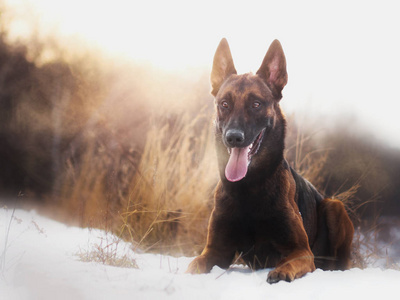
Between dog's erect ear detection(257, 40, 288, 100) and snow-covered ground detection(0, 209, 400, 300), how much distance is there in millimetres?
1487

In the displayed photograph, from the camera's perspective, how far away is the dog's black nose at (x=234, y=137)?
296cm

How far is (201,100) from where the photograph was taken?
6582 millimetres

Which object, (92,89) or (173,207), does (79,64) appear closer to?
(92,89)

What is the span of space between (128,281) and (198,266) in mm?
794

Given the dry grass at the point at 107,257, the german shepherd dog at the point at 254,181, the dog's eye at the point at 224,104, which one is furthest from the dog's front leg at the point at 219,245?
the dog's eye at the point at 224,104

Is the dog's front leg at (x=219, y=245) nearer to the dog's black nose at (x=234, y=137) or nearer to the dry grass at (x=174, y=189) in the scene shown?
the dog's black nose at (x=234, y=137)

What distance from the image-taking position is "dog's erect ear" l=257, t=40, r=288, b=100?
11.2ft

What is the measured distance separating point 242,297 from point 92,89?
4.08 metres

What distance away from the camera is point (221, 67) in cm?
368

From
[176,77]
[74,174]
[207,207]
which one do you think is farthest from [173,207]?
[176,77]

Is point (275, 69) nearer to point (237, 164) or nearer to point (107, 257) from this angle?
point (237, 164)

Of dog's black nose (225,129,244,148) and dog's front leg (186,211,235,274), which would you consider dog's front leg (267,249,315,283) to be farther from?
dog's black nose (225,129,244,148)

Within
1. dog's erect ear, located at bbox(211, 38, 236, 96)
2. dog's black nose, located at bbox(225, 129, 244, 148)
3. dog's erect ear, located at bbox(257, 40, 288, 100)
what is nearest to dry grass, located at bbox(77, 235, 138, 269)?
dog's black nose, located at bbox(225, 129, 244, 148)

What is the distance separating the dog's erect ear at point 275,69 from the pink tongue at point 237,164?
0.65 m
